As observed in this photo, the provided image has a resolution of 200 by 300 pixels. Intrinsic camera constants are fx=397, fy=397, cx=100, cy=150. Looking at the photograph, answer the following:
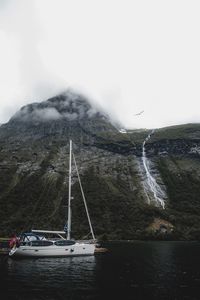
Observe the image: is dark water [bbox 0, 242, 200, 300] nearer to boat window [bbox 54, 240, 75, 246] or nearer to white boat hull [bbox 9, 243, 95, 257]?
white boat hull [bbox 9, 243, 95, 257]

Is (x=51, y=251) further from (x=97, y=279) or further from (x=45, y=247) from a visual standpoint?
(x=97, y=279)

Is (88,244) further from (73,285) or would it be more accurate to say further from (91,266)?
(73,285)

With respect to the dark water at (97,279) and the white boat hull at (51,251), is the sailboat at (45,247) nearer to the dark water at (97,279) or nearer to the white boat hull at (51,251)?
the white boat hull at (51,251)

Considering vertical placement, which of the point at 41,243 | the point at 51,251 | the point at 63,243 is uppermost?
the point at 41,243

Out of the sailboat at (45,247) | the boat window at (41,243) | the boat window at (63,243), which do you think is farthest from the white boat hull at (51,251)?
the boat window at (41,243)

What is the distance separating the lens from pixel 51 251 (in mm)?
101438

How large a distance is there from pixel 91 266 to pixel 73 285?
24548 millimetres

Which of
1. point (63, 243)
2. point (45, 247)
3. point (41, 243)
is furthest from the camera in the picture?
point (63, 243)

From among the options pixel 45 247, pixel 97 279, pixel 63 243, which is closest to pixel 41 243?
pixel 45 247

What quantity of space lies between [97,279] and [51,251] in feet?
115

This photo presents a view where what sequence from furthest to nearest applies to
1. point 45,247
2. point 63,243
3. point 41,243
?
point 63,243, point 41,243, point 45,247

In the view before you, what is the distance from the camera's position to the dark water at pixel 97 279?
180ft

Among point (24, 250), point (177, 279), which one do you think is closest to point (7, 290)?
point (177, 279)

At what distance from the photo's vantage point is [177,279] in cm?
6962
